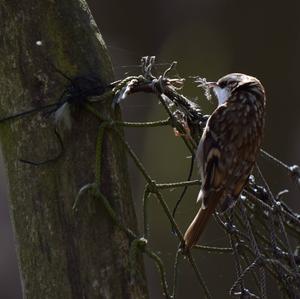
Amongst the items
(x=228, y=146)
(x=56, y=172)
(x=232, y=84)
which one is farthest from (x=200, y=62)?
(x=56, y=172)

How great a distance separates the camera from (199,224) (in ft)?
8.69

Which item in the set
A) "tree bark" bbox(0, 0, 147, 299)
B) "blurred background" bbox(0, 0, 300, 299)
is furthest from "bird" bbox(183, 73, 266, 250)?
"blurred background" bbox(0, 0, 300, 299)

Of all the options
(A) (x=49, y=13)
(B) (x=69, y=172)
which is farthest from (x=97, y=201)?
(A) (x=49, y=13)

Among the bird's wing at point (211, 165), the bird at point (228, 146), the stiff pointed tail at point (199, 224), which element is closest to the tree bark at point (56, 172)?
the stiff pointed tail at point (199, 224)

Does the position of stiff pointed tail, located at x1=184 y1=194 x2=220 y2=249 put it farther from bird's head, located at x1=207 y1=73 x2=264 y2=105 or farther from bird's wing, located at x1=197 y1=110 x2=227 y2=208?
bird's head, located at x1=207 y1=73 x2=264 y2=105

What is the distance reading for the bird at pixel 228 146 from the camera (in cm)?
273

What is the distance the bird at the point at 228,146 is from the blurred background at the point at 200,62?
9.11ft

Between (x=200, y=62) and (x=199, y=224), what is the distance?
13.2ft

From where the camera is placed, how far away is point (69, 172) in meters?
2.18

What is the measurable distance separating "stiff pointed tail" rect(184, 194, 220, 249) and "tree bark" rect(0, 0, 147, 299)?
0.31 metres

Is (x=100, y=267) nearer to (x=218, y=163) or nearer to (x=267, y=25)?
(x=218, y=163)

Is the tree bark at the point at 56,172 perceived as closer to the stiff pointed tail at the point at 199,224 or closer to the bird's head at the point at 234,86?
the stiff pointed tail at the point at 199,224

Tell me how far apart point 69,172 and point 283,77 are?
4.37 meters

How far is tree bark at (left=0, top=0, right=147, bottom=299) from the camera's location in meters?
2.16
